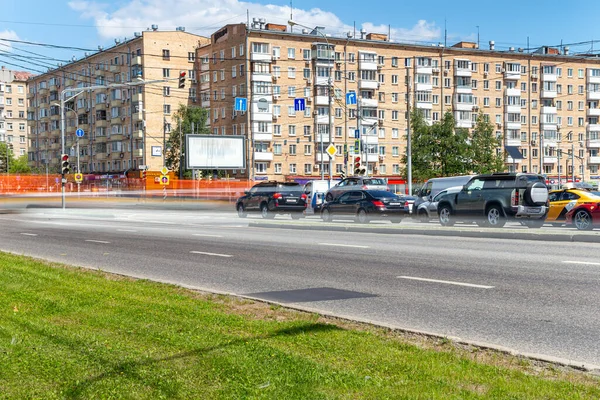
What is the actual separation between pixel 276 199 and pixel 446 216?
10.6 metres

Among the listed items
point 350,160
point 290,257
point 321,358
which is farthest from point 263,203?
point 350,160

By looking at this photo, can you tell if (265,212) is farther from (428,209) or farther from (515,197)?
(515,197)

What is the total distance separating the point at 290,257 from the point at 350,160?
72268 mm

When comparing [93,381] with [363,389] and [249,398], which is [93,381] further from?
[363,389]

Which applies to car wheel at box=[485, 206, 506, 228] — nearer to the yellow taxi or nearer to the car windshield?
the yellow taxi

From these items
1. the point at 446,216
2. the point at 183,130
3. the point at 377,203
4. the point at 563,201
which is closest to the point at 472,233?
the point at 563,201

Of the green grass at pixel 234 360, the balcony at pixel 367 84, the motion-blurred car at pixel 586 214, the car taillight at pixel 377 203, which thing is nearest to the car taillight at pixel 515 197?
the motion-blurred car at pixel 586 214

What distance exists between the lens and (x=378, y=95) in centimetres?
9081

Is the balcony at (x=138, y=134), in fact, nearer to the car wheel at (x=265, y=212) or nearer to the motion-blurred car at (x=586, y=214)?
the car wheel at (x=265, y=212)

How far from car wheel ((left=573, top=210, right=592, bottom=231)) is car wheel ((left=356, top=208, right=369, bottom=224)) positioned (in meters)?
9.20

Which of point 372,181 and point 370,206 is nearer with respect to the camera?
point 370,206

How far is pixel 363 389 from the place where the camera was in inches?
195

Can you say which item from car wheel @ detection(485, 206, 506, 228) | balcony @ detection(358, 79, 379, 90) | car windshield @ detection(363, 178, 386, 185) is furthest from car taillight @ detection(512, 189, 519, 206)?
balcony @ detection(358, 79, 379, 90)

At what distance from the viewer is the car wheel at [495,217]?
82.1ft
